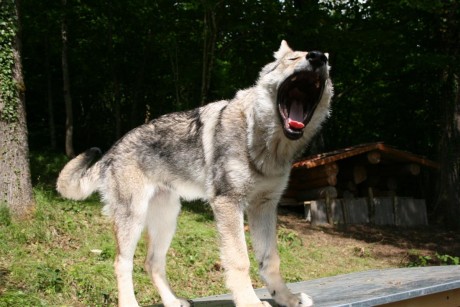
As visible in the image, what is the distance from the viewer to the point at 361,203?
43.9 feet

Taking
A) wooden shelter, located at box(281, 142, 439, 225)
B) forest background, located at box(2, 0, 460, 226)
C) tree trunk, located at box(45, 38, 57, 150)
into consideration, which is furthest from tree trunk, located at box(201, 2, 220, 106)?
tree trunk, located at box(45, 38, 57, 150)

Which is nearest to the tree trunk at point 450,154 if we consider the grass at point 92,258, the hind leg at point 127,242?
the grass at point 92,258

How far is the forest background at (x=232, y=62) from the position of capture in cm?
1371

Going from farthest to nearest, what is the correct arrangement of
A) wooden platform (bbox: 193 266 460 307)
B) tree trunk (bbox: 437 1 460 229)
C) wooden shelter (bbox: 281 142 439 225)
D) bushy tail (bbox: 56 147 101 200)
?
tree trunk (bbox: 437 1 460 229) < wooden shelter (bbox: 281 142 439 225) < bushy tail (bbox: 56 147 101 200) < wooden platform (bbox: 193 266 460 307)

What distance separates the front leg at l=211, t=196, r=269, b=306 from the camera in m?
3.53

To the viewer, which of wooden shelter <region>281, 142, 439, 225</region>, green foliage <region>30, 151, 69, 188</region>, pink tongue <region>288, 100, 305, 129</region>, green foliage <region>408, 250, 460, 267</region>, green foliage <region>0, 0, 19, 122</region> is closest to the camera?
pink tongue <region>288, 100, 305, 129</region>

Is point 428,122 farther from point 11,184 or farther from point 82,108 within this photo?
point 11,184

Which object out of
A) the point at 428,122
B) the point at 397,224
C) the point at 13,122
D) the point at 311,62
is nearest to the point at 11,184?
the point at 13,122

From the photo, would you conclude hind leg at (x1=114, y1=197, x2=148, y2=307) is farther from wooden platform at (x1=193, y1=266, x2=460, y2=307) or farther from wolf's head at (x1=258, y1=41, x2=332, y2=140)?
wolf's head at (x1=258, y1=41, x2=332, y2=140)

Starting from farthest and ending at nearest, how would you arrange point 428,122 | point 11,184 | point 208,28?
1. point 428,122
2. point 208,28
3. point 11,184

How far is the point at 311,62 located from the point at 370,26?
11684 millimetres

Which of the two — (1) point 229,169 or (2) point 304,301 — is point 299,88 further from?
(2) point 304,301

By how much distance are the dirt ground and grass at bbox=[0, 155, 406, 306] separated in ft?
1.43

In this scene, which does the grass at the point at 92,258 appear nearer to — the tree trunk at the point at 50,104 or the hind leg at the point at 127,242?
the hind leg at the point at 127,242
